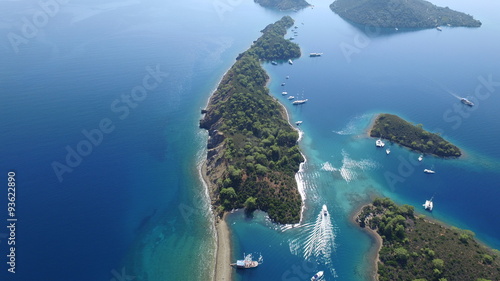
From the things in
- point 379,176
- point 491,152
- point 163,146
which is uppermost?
point 163,146

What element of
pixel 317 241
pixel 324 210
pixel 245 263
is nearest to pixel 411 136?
pixel 324 210

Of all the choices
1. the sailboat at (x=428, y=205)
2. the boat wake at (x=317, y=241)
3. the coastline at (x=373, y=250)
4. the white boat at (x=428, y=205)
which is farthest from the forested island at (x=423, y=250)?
the boat wake at (x=317, y=241)

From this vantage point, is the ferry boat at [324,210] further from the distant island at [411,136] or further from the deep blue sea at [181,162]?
the distant island at [411,136]

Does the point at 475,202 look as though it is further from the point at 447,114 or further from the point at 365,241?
the point at 447,114

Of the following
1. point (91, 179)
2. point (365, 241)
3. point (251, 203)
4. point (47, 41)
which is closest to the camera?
point (365, 241)

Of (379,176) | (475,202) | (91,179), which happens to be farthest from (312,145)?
(91,179)
